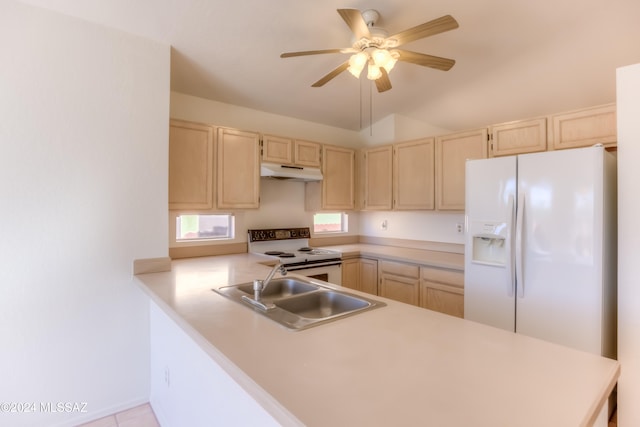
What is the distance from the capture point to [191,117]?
9.84 ft

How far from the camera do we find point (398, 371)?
0.91 metres

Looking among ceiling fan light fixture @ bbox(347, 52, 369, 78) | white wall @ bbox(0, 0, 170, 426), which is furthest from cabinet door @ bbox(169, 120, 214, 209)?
ceiling fan light fixture @ bbox(347, 52, 369, 78)

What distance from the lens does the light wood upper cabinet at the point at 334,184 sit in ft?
12.0

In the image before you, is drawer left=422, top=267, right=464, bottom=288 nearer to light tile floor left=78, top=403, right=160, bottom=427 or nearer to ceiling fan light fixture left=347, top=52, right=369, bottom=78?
ceiling fan light fixture left=347, top=52, right=369, bottom=78

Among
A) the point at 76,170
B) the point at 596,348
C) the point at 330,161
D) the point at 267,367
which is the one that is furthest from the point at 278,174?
the point at 596,348

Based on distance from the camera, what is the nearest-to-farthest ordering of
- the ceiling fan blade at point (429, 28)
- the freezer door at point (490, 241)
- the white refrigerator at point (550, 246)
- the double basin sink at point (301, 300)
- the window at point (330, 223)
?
the double basin sink at point (301, 300) < the ceiling fan blade at point (429, 28) < the white refrigerator at point (550, 246) < the freezer door at point (490, 241) < the window at point (330, 223)

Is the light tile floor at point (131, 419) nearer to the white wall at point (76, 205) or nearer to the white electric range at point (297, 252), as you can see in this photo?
the white wall at point (76, 205)

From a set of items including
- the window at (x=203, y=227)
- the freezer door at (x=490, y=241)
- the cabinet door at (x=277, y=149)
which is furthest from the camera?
the cabinet door at (x=277, y=149)

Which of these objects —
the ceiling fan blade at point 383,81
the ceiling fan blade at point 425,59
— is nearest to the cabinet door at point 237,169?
the ceiling fan blade at point 383,81

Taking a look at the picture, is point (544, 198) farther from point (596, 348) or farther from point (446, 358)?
point (446, 358)

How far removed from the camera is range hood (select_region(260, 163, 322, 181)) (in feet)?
10.2

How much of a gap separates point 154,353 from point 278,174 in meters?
1.79

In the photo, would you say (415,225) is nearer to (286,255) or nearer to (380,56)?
(286,255)

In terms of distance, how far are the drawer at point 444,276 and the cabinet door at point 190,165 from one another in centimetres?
208
